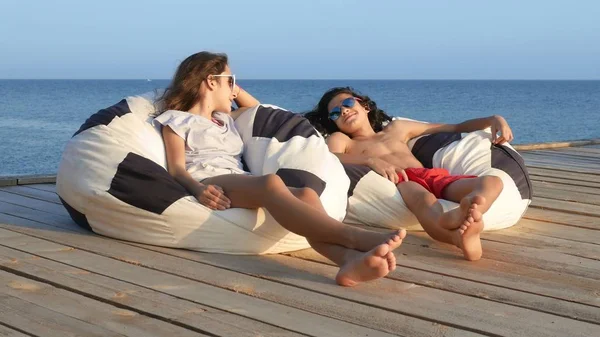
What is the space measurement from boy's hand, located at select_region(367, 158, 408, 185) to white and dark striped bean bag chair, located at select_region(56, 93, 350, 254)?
276 millimetres

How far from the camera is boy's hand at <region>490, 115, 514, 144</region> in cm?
496

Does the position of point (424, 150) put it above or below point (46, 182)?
above

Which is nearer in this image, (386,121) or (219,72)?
(219,72)

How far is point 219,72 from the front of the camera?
15.0 ft

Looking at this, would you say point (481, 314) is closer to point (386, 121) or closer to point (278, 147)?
point (278, 147)

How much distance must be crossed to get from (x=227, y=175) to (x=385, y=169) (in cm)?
95

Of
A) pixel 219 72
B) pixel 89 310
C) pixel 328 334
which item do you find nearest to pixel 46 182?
pixel 219 72

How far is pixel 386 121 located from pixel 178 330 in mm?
2955

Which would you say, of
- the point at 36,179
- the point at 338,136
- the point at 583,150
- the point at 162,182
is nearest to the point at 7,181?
the point at 36,179

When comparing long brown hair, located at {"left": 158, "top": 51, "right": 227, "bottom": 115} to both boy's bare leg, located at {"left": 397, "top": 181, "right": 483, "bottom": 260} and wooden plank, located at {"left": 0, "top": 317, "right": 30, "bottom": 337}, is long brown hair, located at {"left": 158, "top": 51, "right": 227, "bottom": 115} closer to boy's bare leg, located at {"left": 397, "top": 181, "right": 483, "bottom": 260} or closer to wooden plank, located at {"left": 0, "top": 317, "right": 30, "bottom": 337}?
boy's bare leg, located at {"left": 397, "top": 181, "right": 483, "bottom": 260}

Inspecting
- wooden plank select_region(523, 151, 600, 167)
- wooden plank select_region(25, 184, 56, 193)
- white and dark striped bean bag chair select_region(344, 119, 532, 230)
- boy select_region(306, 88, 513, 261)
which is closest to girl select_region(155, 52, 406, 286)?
boy select_region(306, 88, 513, 261)

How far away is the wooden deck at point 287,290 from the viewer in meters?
2.81

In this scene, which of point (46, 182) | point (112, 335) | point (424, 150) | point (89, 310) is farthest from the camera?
point (46, 182)

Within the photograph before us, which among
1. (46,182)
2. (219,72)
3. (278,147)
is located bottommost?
(46,182)
